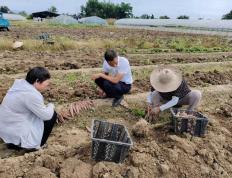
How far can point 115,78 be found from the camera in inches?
241

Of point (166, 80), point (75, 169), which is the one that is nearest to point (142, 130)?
point (166, 80)

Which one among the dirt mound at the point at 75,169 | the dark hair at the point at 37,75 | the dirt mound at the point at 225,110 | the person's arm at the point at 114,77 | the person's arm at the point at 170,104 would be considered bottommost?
the dirt mound at the point at 225,110

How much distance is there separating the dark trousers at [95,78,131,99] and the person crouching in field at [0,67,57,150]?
1.99m

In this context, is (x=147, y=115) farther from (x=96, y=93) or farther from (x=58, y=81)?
(x=58, y=81)

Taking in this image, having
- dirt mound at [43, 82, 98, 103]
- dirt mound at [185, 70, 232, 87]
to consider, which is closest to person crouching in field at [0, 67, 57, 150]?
dirt mound at [43, 82, 98, 103]

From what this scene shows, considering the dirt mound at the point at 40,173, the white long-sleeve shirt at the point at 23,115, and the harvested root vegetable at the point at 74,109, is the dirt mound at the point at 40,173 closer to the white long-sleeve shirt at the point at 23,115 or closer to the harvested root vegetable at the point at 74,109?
the white long-sleeve shirt at the point at 23,115

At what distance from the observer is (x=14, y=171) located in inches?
149

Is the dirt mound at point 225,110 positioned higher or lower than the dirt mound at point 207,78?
higher

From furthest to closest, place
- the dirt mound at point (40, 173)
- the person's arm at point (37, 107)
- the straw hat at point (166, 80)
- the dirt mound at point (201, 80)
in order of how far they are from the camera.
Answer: the dirt mound at point (201, 80) < the straw hat at point (166, 80) < the person's arm at point (37, 107) < the dirt mound at point (40, 173)

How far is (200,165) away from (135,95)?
9.62 feet

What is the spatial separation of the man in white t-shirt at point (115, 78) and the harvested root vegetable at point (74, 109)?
0.39 meters

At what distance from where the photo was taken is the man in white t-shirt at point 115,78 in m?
6.11

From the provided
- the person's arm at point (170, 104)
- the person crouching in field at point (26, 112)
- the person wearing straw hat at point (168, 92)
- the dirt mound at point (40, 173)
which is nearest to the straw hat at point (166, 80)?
the person wearing straw hat at point (168, 92)

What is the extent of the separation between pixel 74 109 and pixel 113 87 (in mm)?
785
